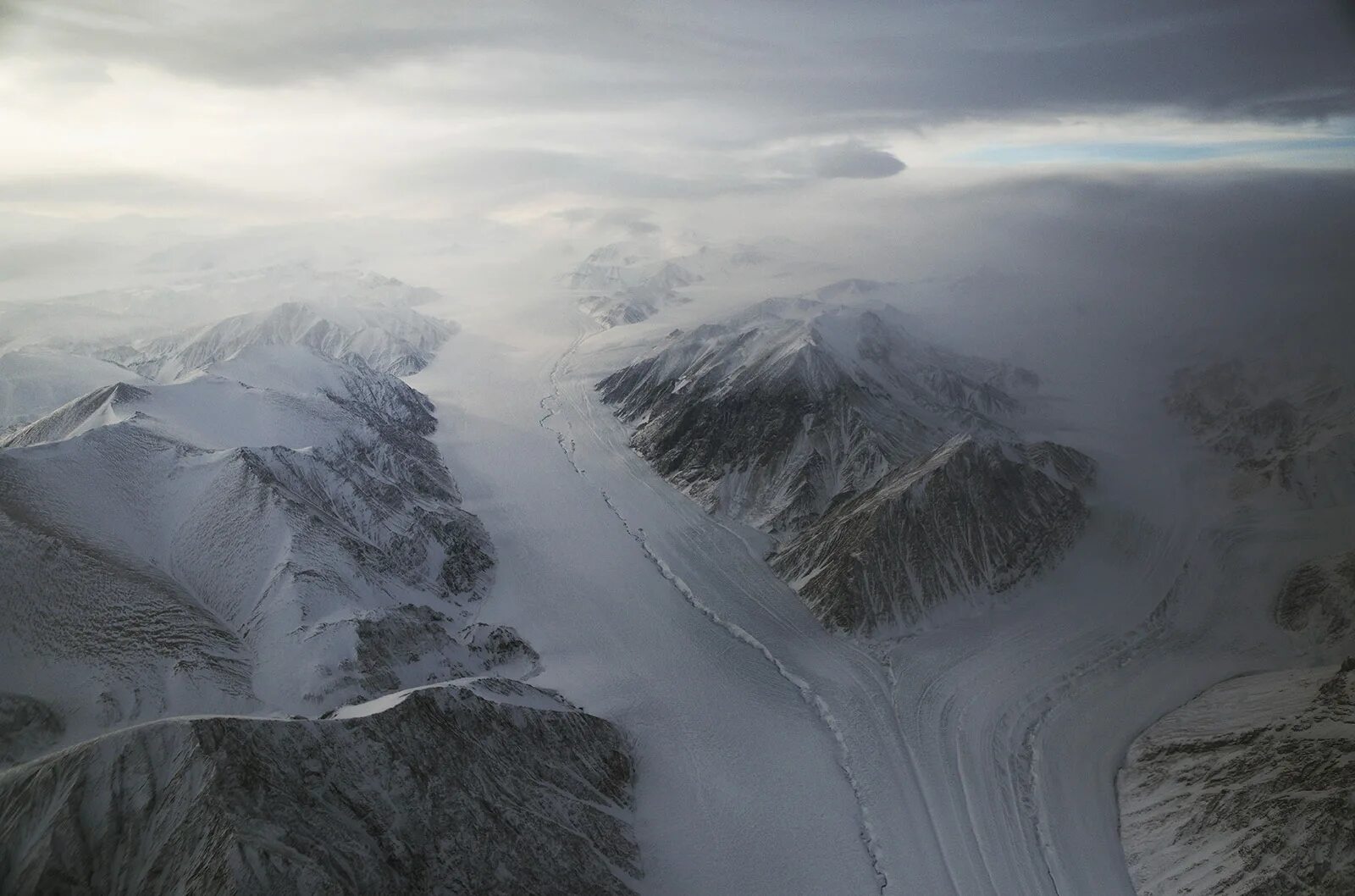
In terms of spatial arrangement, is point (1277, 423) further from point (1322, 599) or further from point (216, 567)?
point (216, 567)

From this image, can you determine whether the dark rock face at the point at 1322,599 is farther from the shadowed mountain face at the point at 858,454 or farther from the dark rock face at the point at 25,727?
the dark rock face at the point at 25,727

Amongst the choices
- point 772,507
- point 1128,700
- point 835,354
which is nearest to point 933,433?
point 835,354

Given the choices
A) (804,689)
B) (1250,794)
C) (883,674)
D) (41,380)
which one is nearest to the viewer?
(1250,794)

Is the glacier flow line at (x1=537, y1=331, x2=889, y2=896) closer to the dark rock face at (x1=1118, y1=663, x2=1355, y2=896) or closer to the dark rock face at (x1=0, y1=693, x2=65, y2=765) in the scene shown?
the dark rock face at (x1=1118, y1=663, x2=1355, y2=896)

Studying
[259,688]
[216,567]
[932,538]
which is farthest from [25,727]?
[932,538]

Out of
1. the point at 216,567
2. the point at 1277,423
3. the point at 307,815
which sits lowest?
the point at 216,567
